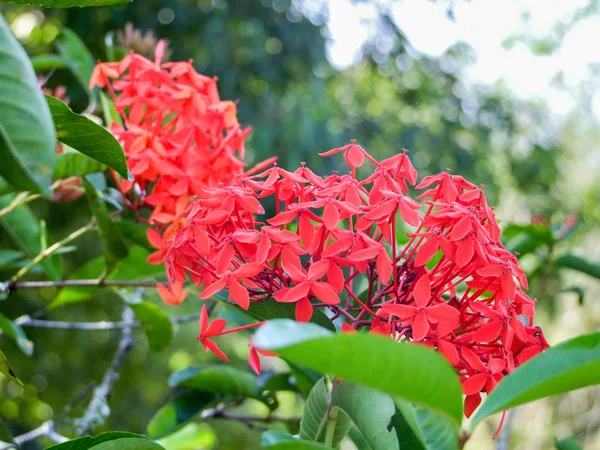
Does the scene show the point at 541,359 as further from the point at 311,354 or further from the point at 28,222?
the point at 28,222

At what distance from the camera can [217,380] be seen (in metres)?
1.36

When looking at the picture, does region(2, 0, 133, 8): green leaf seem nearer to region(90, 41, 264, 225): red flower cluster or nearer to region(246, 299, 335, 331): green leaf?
region(90, 41, 264, 225): red flower cluster

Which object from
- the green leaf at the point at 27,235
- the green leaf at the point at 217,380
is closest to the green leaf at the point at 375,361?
the green leaf at the point at 217,380

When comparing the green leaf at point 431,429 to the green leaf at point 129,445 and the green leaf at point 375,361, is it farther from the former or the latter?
the green leaf at point 129,445

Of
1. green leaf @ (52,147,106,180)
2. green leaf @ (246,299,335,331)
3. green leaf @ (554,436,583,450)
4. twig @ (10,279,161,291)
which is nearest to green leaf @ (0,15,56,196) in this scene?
green leaf @ (246,299,335,331)

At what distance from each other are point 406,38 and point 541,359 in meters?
4.64

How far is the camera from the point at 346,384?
0.70 metres

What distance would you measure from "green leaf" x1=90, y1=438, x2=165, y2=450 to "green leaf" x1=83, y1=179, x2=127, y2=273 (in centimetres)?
47

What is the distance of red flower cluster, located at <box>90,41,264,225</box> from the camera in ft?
3.65

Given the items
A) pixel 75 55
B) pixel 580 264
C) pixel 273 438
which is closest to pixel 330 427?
pixel 273 438

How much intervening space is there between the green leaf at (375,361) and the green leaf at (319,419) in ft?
0.70

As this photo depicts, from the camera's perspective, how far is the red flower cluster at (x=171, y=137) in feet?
3.65

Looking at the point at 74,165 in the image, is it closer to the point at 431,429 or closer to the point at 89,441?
the point at 89,441

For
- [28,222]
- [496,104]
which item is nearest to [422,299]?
[28,222]
